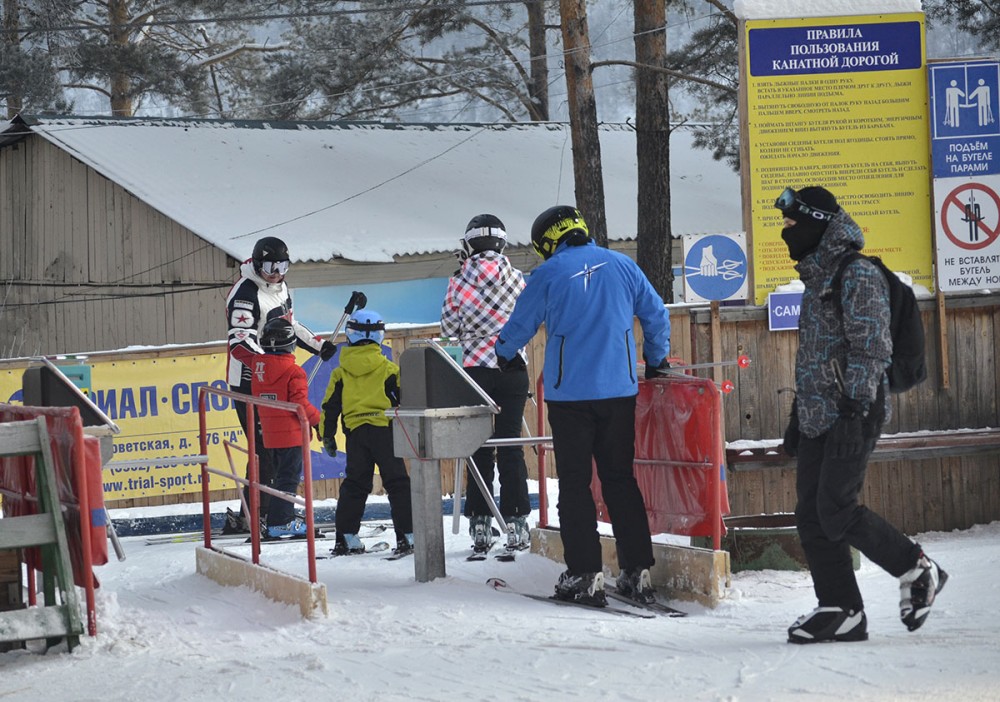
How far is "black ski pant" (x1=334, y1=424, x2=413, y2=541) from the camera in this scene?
8.23 m

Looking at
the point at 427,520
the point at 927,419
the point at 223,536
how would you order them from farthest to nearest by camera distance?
the point at 927,419, the point at 223,536, the point at 427,520

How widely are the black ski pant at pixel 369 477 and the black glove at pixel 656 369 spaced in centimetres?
194

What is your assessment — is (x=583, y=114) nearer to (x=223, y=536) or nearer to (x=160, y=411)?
(x=160, y=411)

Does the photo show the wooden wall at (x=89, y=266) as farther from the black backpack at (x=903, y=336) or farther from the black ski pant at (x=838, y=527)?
the black backpack at (x=903, y=336)

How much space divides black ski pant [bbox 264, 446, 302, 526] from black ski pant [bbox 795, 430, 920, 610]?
13.1 feet

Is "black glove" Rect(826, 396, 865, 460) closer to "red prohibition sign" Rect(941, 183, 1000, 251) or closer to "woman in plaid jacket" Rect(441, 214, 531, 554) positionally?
"woman in plaid jacket" Rect(441, 214, 531, 554)

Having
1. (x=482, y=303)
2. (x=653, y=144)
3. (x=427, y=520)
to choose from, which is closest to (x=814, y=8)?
(x=482, y=303)

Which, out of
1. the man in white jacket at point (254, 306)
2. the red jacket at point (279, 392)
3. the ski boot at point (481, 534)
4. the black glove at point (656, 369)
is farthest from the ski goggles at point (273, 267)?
the black glove at point (656, 369)

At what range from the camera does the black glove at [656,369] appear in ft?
22.3

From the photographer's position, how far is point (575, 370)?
21.1 feet

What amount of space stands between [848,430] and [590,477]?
1564 mm

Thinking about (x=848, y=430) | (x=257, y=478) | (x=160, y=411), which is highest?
(x=848, y=430)

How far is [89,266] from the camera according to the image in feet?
73.7

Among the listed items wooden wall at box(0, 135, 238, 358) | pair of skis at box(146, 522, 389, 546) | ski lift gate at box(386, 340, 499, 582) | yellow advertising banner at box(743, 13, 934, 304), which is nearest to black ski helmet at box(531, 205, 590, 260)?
ski lift gate at box(386, 340, 499, 582)
